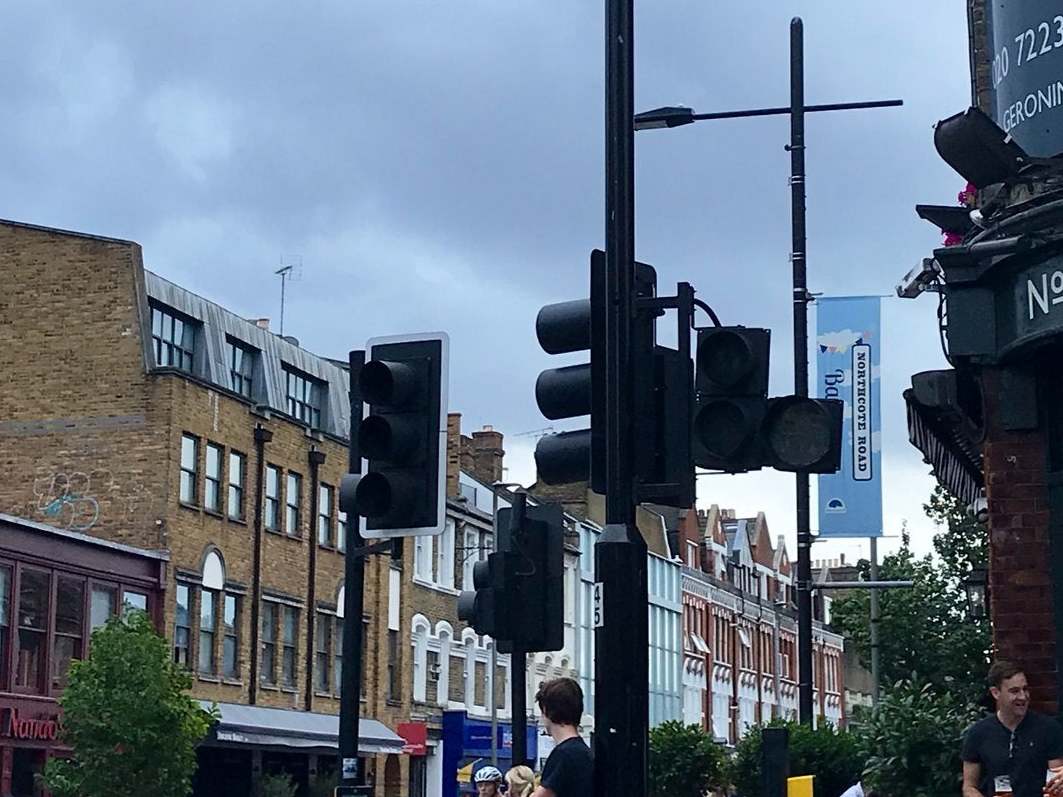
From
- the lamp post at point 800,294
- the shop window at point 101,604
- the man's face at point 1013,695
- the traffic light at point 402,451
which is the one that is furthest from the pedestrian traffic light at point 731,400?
the shop window at point 101,604

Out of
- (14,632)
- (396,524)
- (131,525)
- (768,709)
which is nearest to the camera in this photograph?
(396,524)

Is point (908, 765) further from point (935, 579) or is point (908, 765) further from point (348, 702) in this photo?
point (935, 579)

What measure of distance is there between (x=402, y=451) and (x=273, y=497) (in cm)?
3729

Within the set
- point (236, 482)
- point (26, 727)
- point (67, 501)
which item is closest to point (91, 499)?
point (67, 501)

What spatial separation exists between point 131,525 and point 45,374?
4471 millimetres

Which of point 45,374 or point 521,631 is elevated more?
point 45,374

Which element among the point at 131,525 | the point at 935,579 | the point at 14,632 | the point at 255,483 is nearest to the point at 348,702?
the point at 14,632

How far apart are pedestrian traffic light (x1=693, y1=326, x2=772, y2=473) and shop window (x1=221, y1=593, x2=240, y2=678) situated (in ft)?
121

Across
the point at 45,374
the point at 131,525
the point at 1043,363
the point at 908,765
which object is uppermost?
the point at 45,374

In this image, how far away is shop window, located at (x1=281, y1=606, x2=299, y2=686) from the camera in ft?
153

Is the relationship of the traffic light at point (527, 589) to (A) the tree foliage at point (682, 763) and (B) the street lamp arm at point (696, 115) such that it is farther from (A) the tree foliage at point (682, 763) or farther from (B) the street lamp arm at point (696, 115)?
(A) the tree foliage at point (682, 763)

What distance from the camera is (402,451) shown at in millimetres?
9938

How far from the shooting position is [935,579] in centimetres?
4700

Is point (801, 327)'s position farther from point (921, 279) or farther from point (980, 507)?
point (921, 279)
